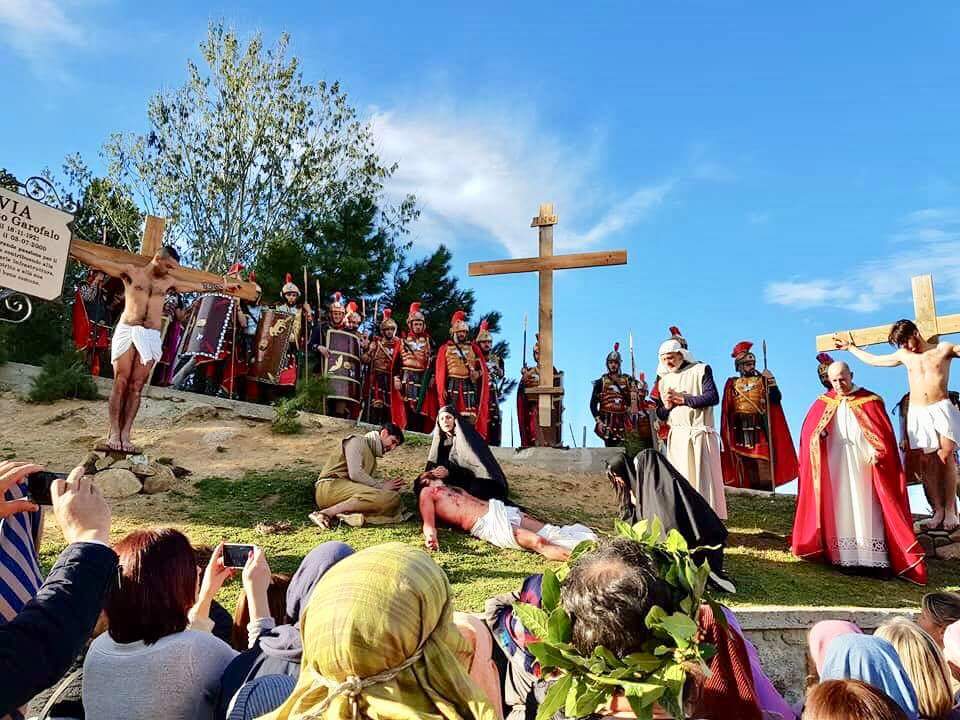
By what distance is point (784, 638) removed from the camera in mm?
4383

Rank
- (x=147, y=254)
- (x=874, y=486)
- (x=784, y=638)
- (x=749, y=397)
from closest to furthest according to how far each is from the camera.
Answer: (x=784, y=638) < (x=874, y=486) < (x=147, y=254) < (x=749, y=397)

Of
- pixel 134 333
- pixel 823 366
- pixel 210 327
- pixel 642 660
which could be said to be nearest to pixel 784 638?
pixel 642 660

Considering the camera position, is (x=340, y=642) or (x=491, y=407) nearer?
(x=340, y=642)

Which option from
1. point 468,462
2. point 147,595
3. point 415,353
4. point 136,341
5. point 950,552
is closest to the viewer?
point 147,595

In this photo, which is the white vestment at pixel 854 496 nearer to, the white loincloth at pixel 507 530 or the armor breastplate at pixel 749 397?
the white loincloth at pixel 507 530

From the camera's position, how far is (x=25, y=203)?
6.29 m

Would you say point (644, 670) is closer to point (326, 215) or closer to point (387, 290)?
point (387, 290)

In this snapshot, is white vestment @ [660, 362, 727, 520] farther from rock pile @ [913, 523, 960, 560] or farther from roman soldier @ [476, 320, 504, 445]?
roman soldier @ [476, 320, 504, 445]

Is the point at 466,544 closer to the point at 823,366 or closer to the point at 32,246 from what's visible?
the point at 32,246

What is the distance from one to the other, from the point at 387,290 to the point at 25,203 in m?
13.4

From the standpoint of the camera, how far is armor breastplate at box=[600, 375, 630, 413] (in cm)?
1268

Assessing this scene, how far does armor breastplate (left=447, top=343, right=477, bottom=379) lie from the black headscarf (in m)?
3.48

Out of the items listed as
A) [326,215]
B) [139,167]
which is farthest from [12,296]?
[139,167]

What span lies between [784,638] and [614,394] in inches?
332
